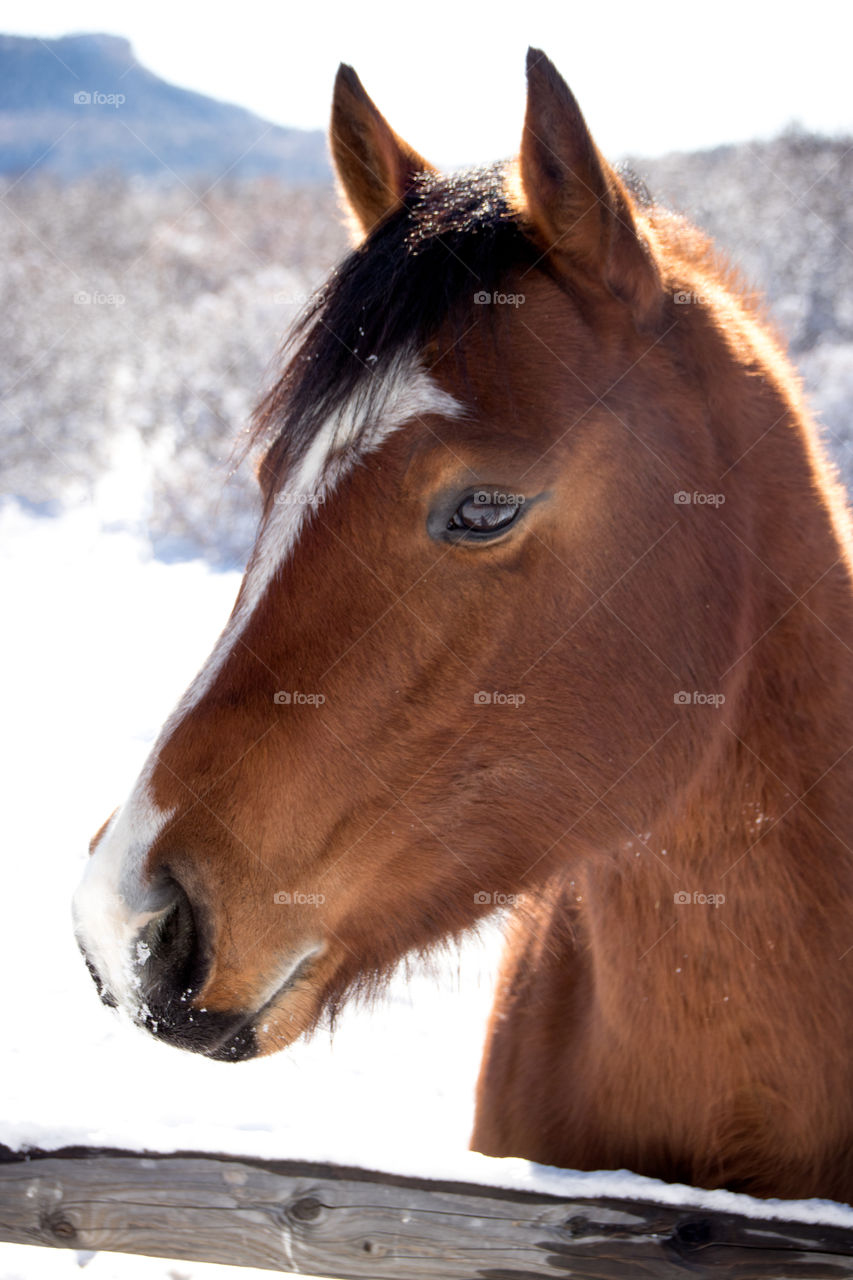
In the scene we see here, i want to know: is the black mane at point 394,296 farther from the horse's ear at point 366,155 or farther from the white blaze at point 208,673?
the horse's ear at point 366,155

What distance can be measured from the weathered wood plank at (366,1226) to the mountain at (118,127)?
1124 cm

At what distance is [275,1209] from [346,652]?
1.15m

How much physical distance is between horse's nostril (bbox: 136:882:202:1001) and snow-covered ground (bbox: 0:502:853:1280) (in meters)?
0.18

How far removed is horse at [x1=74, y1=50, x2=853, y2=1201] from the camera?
1.55m

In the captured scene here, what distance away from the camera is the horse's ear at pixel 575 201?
1.50 m

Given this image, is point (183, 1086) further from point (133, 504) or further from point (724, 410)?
point (133, 504)

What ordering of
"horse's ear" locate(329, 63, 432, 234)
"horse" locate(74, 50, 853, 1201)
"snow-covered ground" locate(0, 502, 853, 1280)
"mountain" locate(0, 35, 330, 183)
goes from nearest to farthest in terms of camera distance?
"horse" locate(74, 50, 853, 1201) < "snow-covered ground" locate(0, 502, 853, 1280) < "horse's ear" locate(329, 63, 432, 234) < "mountain" locate(0, 35, 330, 183)

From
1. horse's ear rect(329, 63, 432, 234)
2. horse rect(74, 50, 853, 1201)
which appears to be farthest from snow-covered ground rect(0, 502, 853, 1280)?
horse's ear rect(329, 63, 432, 234)

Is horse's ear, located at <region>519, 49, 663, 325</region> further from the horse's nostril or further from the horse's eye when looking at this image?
the horse's nostril

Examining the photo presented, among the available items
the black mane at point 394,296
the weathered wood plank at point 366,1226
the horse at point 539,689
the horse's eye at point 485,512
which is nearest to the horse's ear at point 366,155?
the horse at point 539,689

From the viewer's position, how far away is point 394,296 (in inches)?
66.7

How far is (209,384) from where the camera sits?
536 inches

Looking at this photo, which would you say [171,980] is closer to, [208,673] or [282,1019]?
[282,1019]

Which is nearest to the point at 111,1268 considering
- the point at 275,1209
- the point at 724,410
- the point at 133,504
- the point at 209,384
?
the point at 275,1209
